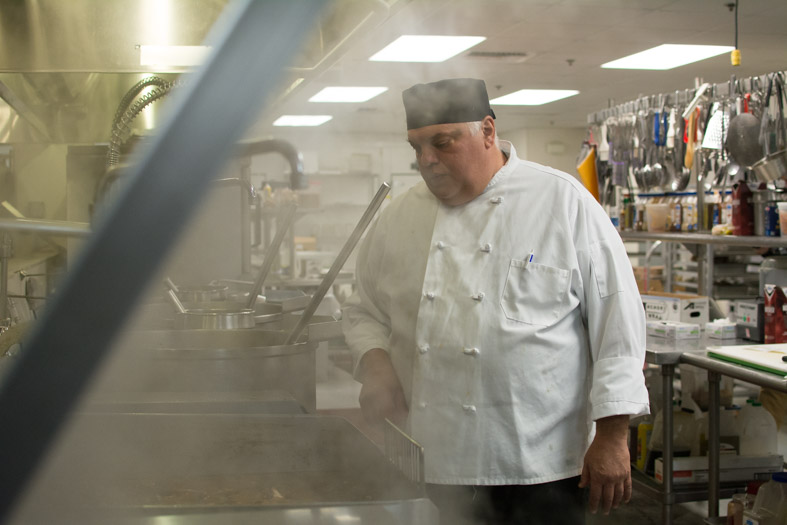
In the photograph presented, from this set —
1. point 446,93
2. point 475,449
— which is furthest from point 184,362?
point 446,93

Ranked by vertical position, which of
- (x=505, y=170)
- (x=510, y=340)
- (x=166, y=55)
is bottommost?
(x=510, y=340)

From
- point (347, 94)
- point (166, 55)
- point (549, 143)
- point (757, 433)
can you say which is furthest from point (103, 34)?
point (549, 143)

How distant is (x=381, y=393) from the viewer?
1.52 m

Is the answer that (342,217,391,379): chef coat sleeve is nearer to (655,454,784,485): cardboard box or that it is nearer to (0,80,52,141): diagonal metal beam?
(0,80,52,141): diagonal metal beam

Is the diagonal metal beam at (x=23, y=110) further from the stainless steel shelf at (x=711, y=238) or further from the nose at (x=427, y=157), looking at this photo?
the stainless steel shelf at (x=711, y=238)

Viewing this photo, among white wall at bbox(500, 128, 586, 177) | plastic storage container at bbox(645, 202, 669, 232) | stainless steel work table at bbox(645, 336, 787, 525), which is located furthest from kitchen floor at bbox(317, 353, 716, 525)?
white wall at bbox(500, 128, 586, 177)

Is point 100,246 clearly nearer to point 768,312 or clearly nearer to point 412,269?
point 412,269

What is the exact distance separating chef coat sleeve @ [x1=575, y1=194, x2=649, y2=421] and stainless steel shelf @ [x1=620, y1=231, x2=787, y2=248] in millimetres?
1818

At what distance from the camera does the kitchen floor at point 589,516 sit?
8.15 ft

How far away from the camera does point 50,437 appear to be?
298mm

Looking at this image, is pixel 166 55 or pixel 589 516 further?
pixel 589 516

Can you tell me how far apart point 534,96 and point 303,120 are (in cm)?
694

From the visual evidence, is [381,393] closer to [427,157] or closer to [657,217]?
[427,157]

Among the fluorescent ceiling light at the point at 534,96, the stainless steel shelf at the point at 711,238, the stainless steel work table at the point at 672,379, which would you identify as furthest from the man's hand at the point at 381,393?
the fluorescent ceiling light at the point at 534,96
